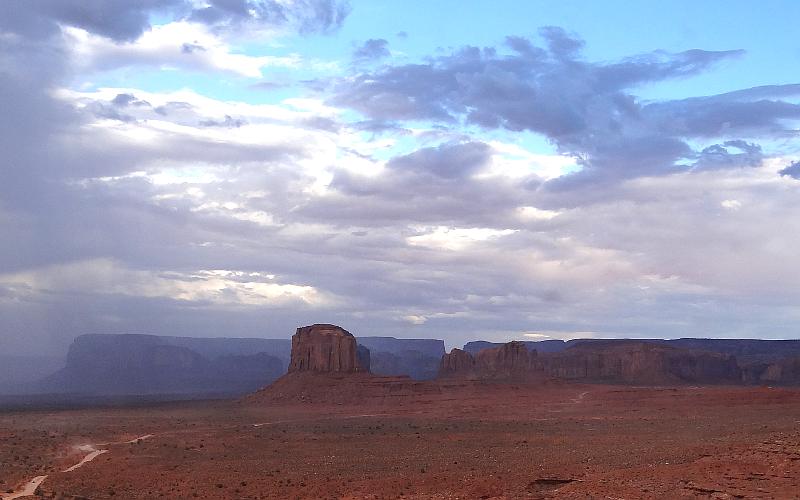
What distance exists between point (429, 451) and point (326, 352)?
6835cm

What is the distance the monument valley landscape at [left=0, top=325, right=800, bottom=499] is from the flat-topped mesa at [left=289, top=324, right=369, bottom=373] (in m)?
7.76

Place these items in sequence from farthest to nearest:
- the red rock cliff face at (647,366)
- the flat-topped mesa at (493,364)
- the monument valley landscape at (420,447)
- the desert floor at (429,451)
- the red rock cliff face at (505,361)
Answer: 1. the red rock cliff face at (647,366)
2. the red rock cliff face at (505,361)
3. the flat-topped mesa at (493,364)
4. the monument valley landscape at (420,447)
5. the desert floor at (429,451)

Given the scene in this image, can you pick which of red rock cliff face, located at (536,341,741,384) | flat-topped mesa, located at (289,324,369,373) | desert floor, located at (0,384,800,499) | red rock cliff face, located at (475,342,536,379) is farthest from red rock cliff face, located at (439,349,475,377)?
desert floor, located at (0,384,800,499)

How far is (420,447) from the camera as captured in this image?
52.4m

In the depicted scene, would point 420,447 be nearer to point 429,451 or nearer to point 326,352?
point 429,451

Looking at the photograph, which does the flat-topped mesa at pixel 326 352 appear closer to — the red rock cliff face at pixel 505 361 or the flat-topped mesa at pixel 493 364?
the flat-topped mesa at pixel 493 364

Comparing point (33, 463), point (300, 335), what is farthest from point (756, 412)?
point (300, 335)

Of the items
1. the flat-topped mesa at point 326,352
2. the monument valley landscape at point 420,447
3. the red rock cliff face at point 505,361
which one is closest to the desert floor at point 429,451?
the monument valley landscape at point 420,447

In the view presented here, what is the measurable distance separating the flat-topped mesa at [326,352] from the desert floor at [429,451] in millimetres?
21428

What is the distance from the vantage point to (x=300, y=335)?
12206 cm

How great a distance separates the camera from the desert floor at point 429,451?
100ft

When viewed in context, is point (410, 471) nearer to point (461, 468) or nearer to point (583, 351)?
point (461, 468)

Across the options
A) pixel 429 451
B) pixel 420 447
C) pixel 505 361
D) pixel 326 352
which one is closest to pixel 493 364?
pixel 505 361

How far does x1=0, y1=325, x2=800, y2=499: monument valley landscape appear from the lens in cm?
3108
